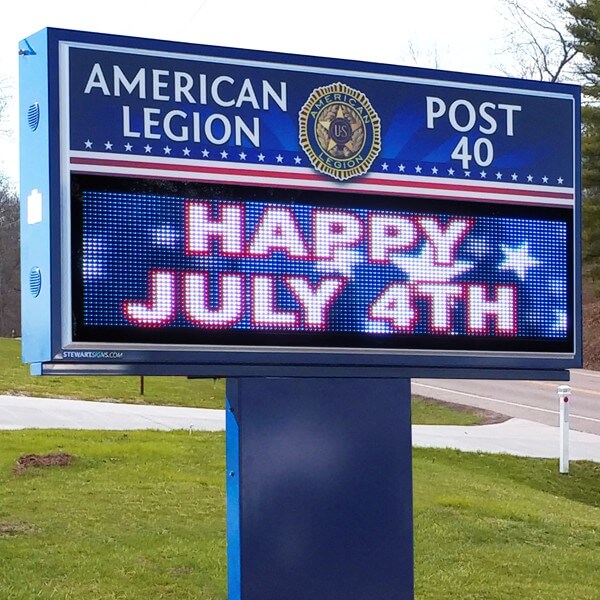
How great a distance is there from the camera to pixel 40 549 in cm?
816

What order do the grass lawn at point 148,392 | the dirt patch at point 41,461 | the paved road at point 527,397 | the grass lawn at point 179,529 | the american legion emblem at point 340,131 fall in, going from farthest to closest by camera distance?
the paved road at point 527,397
the grass lawn at point 148,392
the dirt patch at point 41,461
the grass lawn at point 179,529
the american legion emblem at point 340,131

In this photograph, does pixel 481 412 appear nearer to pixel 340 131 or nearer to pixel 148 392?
pixel 148 392

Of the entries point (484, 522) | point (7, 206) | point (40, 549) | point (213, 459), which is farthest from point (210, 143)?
point (7, 206)

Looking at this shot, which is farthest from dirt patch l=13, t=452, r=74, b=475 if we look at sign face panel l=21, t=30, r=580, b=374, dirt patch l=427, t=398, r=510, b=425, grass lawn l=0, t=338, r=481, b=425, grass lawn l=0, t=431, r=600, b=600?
dirt patch l=427, t=398, r=510, b=425

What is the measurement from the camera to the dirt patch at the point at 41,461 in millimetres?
10977

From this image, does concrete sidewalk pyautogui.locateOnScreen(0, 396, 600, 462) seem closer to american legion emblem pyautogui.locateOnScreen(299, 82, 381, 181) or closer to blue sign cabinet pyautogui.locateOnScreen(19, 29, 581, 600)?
blue sign cabinet pyautogui.locateOnScreen(19, 29, 581, 600)

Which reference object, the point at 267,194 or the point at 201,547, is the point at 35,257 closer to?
the point at 267,194

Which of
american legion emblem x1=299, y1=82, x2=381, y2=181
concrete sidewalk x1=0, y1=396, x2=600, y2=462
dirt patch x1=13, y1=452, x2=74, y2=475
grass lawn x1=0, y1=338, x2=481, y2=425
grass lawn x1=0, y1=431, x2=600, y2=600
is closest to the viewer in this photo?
american legion emblem x1=299, y1=82, x2=381, y2=181

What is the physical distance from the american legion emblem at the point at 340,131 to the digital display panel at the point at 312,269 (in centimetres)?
17

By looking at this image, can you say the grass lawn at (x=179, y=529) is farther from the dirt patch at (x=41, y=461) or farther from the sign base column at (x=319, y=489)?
the sign base column at (x=319, y=489)

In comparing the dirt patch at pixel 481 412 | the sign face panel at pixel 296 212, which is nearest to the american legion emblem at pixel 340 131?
the sign face panel at pixel 296 212

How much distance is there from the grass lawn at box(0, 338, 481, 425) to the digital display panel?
48.2ft

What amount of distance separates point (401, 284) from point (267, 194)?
2.71 ft

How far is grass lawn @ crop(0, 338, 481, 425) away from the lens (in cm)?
2070
